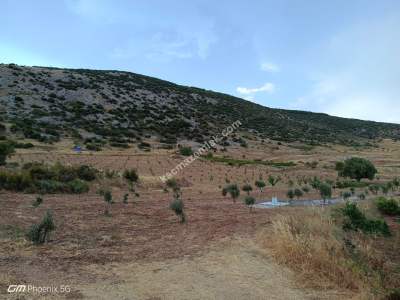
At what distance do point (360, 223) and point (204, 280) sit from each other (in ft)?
19.8

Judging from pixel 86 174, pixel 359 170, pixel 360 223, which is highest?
pixel 359 170

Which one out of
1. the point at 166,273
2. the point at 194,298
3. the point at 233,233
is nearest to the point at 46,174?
the point at 233,233

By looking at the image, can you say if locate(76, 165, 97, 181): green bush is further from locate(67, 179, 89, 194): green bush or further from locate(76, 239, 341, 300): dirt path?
locate(76, 239, 341, 300): dirt path

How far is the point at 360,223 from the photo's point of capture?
12047mm

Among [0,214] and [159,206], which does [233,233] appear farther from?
[0,214]

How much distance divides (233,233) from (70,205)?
23.4 feet

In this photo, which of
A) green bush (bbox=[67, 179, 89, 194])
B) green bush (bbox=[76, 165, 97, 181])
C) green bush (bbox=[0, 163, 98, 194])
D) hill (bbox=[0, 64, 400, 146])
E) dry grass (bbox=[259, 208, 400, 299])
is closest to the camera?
dry grass (bbox=[259, 208, 400, 299])

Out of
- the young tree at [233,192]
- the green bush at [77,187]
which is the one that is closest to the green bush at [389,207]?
the young tree at [233,192]

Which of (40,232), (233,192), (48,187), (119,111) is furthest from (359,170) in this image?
(119,111)

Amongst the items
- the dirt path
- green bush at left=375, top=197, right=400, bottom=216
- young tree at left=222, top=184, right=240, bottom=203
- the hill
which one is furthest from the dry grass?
the hill

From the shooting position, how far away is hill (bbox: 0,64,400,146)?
56.9 m

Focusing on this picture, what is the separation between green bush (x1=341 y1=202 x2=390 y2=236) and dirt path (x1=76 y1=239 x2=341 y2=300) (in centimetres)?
362

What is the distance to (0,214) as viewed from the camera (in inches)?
506

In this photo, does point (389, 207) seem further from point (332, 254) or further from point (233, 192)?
point (332, 254)
